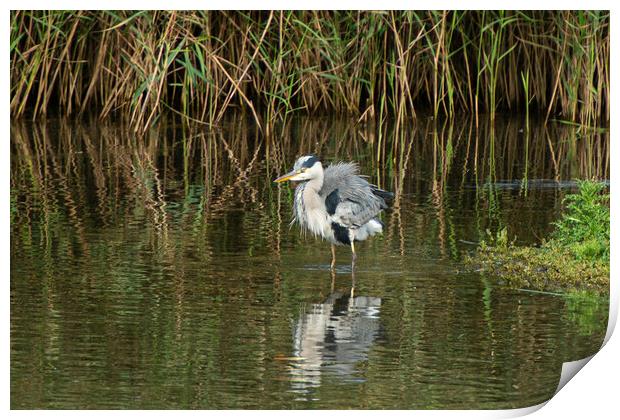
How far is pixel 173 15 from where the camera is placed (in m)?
8.60

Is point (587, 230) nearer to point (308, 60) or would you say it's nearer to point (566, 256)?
point (566, 256)

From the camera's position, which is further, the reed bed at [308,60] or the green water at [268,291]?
the reed bed at [308,60]

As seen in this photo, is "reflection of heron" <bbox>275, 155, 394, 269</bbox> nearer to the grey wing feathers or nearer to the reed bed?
the grey wing feathers

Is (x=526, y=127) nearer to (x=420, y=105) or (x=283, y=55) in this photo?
(x=420, y=105)

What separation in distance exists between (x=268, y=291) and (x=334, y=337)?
0.67m

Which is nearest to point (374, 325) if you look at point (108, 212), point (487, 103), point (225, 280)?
point (225, 280)

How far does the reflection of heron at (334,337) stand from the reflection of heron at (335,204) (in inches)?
24.0

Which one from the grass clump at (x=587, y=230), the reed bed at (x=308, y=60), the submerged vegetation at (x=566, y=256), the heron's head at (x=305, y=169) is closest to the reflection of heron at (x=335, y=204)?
the heron's head at (x=305, y=169)

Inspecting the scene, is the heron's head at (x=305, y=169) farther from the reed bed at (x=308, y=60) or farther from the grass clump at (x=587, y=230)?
the reed bed at (x=308, y=60)

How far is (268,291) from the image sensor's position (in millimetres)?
5969

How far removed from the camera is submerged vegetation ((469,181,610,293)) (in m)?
6.18

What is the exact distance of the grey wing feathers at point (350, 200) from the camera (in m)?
6.54

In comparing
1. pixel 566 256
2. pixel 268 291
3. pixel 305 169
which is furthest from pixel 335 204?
pixel 566 256

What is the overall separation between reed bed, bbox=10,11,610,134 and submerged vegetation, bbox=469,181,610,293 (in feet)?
5.15
